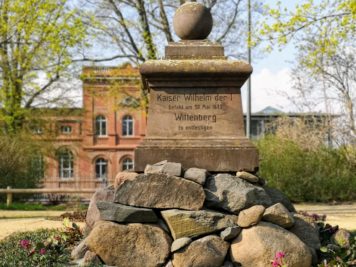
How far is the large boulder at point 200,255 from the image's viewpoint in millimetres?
5934

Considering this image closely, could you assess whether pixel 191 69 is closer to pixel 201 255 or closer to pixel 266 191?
pixel 266 191

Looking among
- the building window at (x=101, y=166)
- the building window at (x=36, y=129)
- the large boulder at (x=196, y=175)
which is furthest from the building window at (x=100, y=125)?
the large boulder at (x=196, y=175)

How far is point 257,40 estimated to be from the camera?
694 inches

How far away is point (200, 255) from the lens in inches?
234

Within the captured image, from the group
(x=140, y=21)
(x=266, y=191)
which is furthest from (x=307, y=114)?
(x=266, y=191)

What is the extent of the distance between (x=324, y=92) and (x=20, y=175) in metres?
14.1

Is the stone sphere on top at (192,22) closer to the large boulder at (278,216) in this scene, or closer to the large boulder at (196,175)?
the large boulder at (196,175)

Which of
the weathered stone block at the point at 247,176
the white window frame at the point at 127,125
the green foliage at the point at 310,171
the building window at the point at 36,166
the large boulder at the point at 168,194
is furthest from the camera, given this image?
the white window frame at the point at 127,125

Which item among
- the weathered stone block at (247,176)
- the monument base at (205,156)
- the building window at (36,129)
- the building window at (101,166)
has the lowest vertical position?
the building window at (101,166)

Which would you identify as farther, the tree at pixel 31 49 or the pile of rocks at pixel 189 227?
the tree at pixel 31 49

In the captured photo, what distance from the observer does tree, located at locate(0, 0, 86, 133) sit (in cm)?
2628

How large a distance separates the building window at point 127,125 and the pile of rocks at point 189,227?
4071 centimetres

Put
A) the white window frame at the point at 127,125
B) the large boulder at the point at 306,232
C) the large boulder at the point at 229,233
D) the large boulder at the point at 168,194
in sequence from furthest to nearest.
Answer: the white window frame at the point at 127,125
the large boulder at the point at 306,232
the large boulder at the point at 168,194
the large boulder at the point at 229,233

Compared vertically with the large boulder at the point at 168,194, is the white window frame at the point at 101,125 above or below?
above
